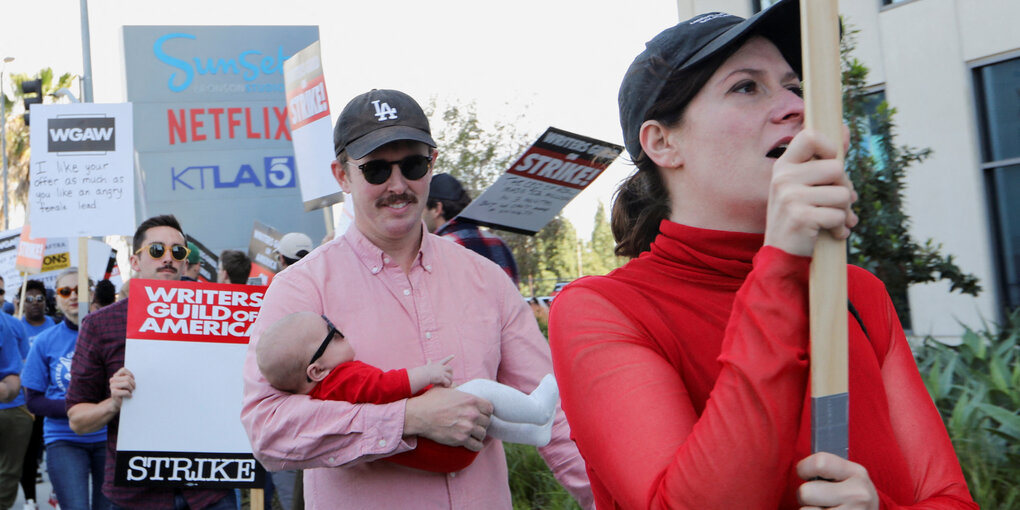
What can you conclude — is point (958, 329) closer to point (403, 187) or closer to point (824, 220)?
point (403, 187)

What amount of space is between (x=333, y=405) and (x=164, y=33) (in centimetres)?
2198

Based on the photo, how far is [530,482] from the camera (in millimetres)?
6723

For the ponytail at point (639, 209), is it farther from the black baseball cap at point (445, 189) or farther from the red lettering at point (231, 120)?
the red lettering at point (231, 120)

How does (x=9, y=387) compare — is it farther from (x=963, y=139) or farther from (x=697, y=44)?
(x=963, y=139)

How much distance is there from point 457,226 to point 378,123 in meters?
2.61

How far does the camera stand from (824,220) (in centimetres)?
119

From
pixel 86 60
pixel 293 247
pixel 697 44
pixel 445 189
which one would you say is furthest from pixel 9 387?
pixel 86 60

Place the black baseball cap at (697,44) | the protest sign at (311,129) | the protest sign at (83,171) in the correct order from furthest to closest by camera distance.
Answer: the protest sign at (311,129), the protest sign at (83,171), the black baseball cap at (697,44)

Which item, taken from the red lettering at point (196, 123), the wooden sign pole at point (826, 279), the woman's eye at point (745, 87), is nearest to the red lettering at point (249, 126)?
the red lettering at point (196, 123)

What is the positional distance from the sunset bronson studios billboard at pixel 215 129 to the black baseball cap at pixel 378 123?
19.0m

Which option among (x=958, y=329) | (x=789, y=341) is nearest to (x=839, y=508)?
(x=789, y=341)

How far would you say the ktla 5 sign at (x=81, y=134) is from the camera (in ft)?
22.8

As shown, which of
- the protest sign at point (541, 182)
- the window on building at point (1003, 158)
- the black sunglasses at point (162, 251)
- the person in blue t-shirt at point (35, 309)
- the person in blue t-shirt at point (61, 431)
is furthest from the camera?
the person in blue t-shirt at point (35, 309)

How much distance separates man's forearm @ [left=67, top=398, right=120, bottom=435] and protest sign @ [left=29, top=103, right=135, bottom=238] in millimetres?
2186
